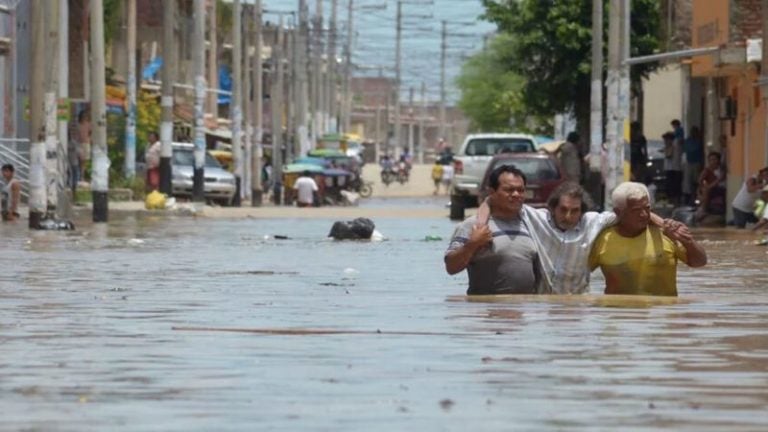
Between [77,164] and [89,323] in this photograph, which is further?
[77,164]

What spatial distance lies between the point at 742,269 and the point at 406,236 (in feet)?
43.7

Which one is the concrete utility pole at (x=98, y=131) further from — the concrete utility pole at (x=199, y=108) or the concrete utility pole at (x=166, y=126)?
the concrete utility pole at (x=199, y=108)

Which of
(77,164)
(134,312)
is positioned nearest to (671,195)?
(77,164)

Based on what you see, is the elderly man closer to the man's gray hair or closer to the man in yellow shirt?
the man in yellow shirt

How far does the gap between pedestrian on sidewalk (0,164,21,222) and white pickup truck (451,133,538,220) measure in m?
12.4

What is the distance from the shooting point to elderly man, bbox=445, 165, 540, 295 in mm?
15516

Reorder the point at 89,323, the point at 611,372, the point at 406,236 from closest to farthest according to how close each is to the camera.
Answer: the point at 611,372
the point at 89,323
the point at 406,236

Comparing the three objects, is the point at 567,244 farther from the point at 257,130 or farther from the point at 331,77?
the point at 331,77

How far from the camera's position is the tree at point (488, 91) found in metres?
135

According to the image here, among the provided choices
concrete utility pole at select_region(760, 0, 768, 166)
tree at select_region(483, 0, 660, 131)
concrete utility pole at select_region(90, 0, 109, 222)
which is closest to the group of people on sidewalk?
concrete utility pole at select_region(760, 0, 768, 166)

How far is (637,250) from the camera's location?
1562cm

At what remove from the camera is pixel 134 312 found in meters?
17.1

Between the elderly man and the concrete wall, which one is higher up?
the concrete wall

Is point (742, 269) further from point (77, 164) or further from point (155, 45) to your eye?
point (155, 45)
